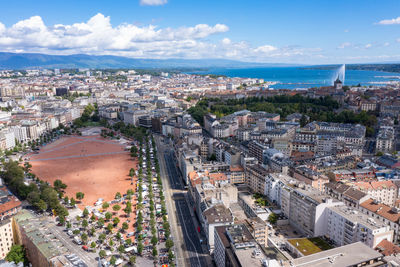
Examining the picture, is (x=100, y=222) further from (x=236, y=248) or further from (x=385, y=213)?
(x=385, y=213)

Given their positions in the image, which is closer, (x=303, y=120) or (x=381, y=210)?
(x=381, y=210)

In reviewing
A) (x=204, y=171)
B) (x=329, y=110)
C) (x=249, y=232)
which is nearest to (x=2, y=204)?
A: (x=204, y=171)

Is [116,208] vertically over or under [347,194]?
under

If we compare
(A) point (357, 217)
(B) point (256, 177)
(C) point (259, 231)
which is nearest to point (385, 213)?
(A) point (357, 217)

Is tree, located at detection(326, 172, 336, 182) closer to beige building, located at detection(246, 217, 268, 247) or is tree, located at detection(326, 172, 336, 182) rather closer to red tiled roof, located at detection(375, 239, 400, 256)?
red tiled roof, located at detection(375, 239, 400, 256)

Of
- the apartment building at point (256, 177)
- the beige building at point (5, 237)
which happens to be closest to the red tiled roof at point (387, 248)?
the apartment building at point (256, 177)

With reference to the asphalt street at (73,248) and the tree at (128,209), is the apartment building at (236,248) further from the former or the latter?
the tree at (128,209)

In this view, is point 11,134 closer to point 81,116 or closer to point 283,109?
point 81,116
